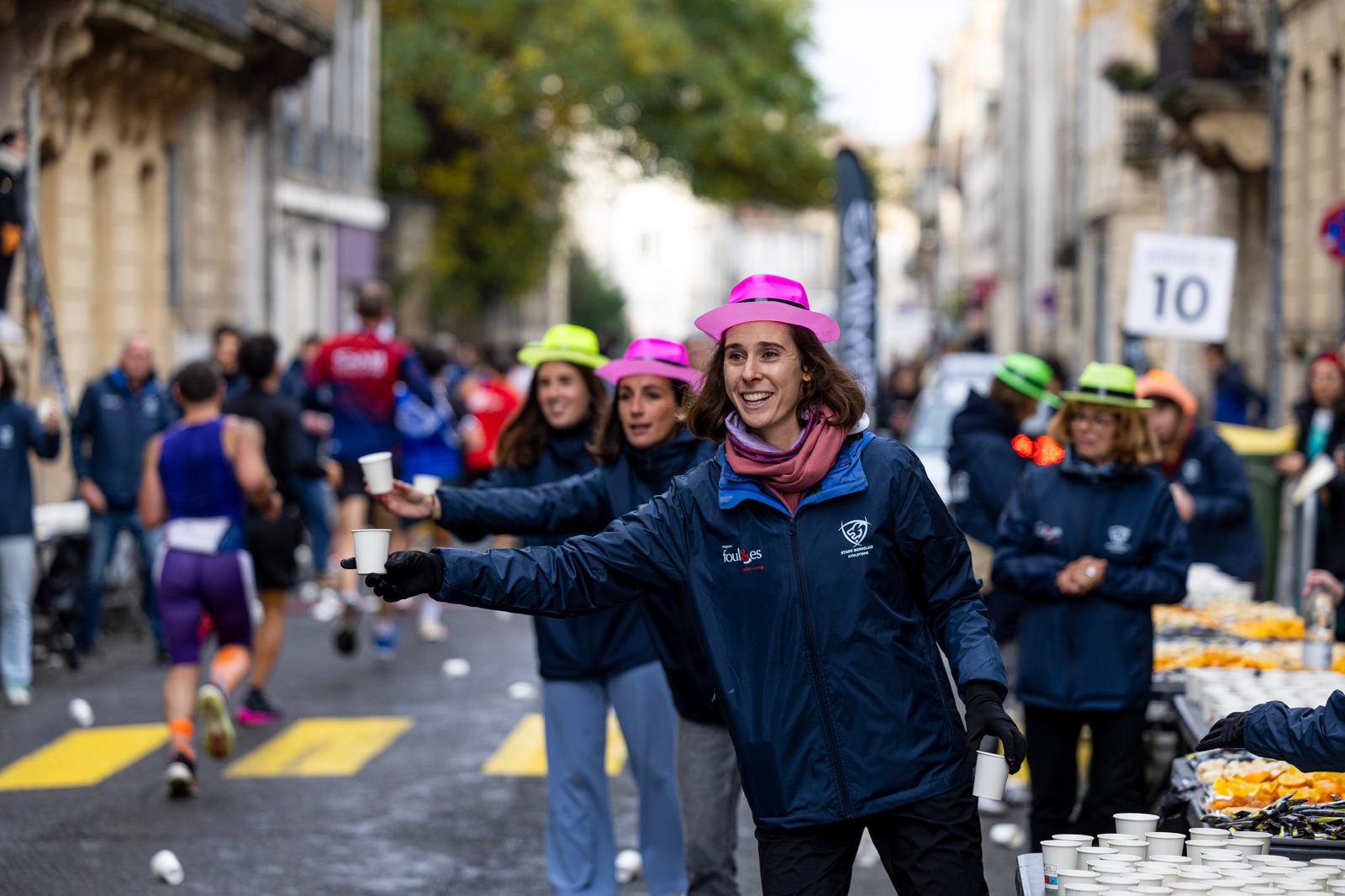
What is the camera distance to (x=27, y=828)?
29.3 ft

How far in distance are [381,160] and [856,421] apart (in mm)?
38922

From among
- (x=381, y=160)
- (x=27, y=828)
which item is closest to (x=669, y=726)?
(x=27, y=828)

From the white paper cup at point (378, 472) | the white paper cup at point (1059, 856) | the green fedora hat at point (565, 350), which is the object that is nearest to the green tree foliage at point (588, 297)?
the green fedora hat at point (565, 350)

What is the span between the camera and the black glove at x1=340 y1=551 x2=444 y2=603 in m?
4.71

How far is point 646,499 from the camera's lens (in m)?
6.70

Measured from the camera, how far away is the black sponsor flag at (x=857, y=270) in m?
17.9

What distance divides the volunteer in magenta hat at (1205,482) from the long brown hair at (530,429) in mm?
3569

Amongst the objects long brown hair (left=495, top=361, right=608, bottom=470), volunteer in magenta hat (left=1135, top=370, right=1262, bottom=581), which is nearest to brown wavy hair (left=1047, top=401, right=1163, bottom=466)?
long brown hair (left=495, top=361, right=608, bottom=470)

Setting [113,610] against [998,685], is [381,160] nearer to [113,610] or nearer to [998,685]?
[113,610]

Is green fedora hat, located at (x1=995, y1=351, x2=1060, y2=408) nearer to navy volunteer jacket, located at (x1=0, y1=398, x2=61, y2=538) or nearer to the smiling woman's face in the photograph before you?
the smiling woman's face

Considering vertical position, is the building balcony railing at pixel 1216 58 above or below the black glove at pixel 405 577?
above

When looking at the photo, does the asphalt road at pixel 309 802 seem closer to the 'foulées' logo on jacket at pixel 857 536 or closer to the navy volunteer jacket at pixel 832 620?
the navy volunteer jacket at pixel 832 620

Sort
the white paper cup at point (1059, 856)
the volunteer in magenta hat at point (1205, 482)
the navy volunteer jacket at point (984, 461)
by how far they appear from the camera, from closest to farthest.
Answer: the white paper cup at point (1059, 856), the navy volunteer jacket at point (984, 461), the volunteer in magenta hat at point (1205, 482)

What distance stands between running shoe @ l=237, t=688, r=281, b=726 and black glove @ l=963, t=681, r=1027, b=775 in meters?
7.46
